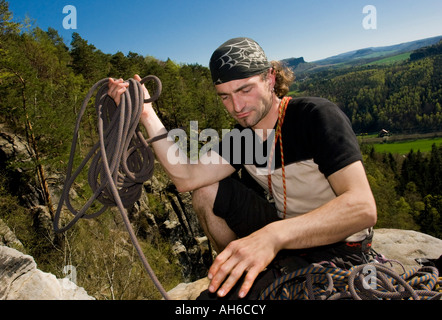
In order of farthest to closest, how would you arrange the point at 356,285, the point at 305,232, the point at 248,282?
the point at 356,285 → the point at 305,232 → the point at 248,282

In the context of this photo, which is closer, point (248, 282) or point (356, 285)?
point (248, 282)

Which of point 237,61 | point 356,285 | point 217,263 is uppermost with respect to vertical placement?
point 237,61

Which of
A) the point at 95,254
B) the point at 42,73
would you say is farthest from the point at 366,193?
the point at 42,73

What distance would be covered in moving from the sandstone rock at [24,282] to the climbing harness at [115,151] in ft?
2.29

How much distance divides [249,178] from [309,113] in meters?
1.09

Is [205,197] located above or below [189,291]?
above

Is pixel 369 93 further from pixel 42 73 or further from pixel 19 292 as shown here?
pixel 19 292

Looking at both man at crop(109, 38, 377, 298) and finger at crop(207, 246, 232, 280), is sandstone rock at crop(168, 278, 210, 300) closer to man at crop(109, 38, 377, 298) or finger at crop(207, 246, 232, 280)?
man at crop(109, 38, 377, 298)

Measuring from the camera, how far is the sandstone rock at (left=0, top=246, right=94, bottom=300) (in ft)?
7.40

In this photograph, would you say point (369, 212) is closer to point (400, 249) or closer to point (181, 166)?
point (181, 166)

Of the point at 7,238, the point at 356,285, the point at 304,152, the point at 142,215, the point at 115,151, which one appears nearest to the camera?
the point at 356,285

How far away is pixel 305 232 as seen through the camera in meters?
1.31

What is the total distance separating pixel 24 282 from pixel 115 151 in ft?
5.30

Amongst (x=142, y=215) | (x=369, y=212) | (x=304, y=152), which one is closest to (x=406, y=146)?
(x=142, y=215)
